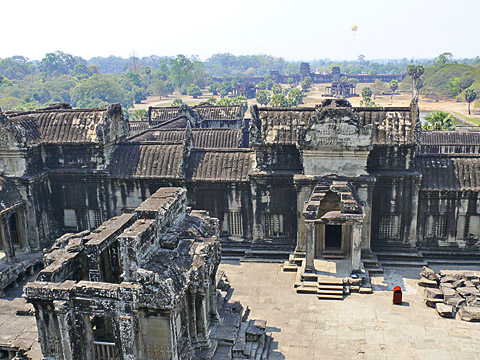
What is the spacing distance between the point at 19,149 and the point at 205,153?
342 inches

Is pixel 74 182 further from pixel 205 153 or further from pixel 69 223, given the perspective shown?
pixel 205 153

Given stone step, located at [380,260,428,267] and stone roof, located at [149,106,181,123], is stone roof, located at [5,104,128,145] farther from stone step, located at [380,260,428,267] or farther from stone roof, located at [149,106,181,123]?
stone roof, located at [149,106,181,123]

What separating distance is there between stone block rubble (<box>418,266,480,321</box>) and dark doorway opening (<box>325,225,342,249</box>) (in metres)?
3.88

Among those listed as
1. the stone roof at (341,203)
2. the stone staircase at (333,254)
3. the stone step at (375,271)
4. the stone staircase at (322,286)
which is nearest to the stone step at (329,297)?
the stone staircase at (322,286)

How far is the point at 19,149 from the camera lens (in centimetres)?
2145

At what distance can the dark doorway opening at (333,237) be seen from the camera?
69.5 feet

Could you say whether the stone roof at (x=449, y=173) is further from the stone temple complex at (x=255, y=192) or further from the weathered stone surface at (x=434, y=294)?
the weathered stone surface at (x=434, y=294)

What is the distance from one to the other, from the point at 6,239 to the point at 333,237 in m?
14.6

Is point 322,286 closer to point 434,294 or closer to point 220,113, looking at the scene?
point 434,294

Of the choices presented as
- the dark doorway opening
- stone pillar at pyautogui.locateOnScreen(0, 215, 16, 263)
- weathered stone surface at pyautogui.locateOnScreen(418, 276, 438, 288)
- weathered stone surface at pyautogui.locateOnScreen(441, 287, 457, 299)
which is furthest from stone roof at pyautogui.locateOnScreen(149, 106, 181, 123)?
weathered stone surface at pyautogui.locateOnScreen(441, 287, 457, 299)

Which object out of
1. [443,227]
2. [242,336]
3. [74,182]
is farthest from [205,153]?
[443,227]

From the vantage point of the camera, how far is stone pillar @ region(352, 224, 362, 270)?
18758 mm

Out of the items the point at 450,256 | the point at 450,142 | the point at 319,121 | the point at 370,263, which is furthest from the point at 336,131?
the point at 450,142

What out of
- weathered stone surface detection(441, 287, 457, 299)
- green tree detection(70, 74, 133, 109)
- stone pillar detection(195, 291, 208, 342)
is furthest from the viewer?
green tree detection(70, 74, 133, 109)
